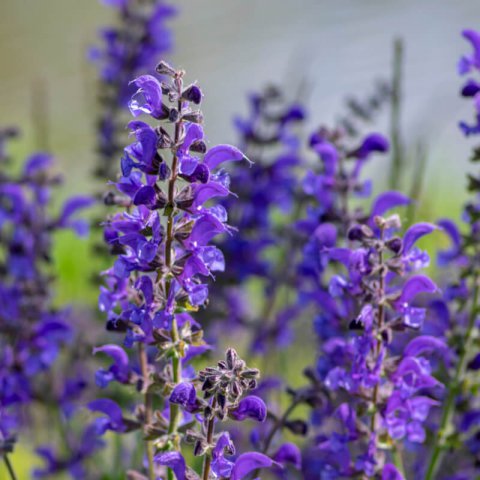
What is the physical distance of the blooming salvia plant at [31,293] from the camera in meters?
2.95

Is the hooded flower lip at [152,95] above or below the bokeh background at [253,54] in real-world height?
below

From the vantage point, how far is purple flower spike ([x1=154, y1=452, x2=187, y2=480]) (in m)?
1.76

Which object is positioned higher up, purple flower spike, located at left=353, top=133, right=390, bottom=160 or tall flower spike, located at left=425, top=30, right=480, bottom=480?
purple flower spike, located at left=353, top=133, right=390, bottom=160

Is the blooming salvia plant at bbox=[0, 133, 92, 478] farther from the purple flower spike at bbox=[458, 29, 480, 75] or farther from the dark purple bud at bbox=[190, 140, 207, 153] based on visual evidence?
the purple flower spike at bbox=[458, 29, 480, 75]

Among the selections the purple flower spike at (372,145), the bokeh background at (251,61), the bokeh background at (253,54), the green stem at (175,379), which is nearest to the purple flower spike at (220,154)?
the green stem at (175,379)

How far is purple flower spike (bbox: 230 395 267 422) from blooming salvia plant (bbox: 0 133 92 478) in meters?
1.06

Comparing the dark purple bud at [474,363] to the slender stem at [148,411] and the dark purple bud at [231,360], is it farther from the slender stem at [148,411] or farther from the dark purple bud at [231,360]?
the dark purple bud at [231,360]

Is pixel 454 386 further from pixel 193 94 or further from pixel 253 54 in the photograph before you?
pixel 253 54

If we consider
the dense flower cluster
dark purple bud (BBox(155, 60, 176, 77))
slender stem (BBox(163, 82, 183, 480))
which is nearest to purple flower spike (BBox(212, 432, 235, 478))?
slender stem (BBox(163, 82, 183, 480))

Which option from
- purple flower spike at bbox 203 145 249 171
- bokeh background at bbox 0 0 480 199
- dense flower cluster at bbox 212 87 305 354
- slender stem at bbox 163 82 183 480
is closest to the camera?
slender stem at bbox 163 82 183 480

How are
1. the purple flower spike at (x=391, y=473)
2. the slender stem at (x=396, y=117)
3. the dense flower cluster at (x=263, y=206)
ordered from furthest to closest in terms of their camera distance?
the dense flower cluster at (x=263, y=206)
the slender stem at (x=396, y=117)
the purple flower spike at (x=391, y=473)

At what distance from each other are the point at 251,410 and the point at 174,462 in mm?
161

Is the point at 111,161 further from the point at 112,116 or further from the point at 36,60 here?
the point at 36,60

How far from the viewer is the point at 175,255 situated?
188 centimetres
